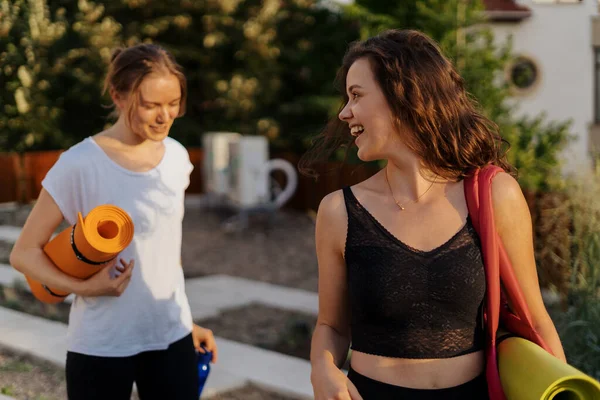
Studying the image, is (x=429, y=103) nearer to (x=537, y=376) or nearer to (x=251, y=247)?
(x=537, y=376)

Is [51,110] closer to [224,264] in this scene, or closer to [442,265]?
[224,264]

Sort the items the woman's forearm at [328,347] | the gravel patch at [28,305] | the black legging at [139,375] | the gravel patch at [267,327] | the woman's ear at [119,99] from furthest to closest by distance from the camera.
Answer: the gravel patch at [28,305], the gravel patch at [267,327], the woman's ear at [119,99], the black legging at [139,375], the woman's forearm at [328,347]

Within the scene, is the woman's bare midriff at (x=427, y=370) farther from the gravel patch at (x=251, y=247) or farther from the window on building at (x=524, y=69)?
the window on building at (x=524, y=69)

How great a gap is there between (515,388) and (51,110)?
1535 cm

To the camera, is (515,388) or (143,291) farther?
(143,291)

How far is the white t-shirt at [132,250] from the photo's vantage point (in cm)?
243

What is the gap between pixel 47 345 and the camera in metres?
5.66

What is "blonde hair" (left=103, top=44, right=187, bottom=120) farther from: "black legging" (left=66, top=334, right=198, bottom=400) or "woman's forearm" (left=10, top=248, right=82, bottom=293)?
"black legging" (left=66, top=334, right=198, bottom=400)

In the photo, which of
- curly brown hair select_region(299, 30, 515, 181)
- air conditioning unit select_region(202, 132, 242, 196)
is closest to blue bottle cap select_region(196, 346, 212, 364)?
curly brown hair select_region(299, 30, 515, 181)

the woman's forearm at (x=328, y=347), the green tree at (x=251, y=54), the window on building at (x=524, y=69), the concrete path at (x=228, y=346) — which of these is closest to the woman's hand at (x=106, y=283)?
the woman's forearm at (x=328, y=347)

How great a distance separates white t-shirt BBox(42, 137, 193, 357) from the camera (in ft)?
7.98

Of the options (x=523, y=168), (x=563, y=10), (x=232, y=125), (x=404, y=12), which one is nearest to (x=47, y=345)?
(x=523, y=168)

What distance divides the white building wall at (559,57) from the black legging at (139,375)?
1749cm

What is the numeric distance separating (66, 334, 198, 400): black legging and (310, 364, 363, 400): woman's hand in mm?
947
